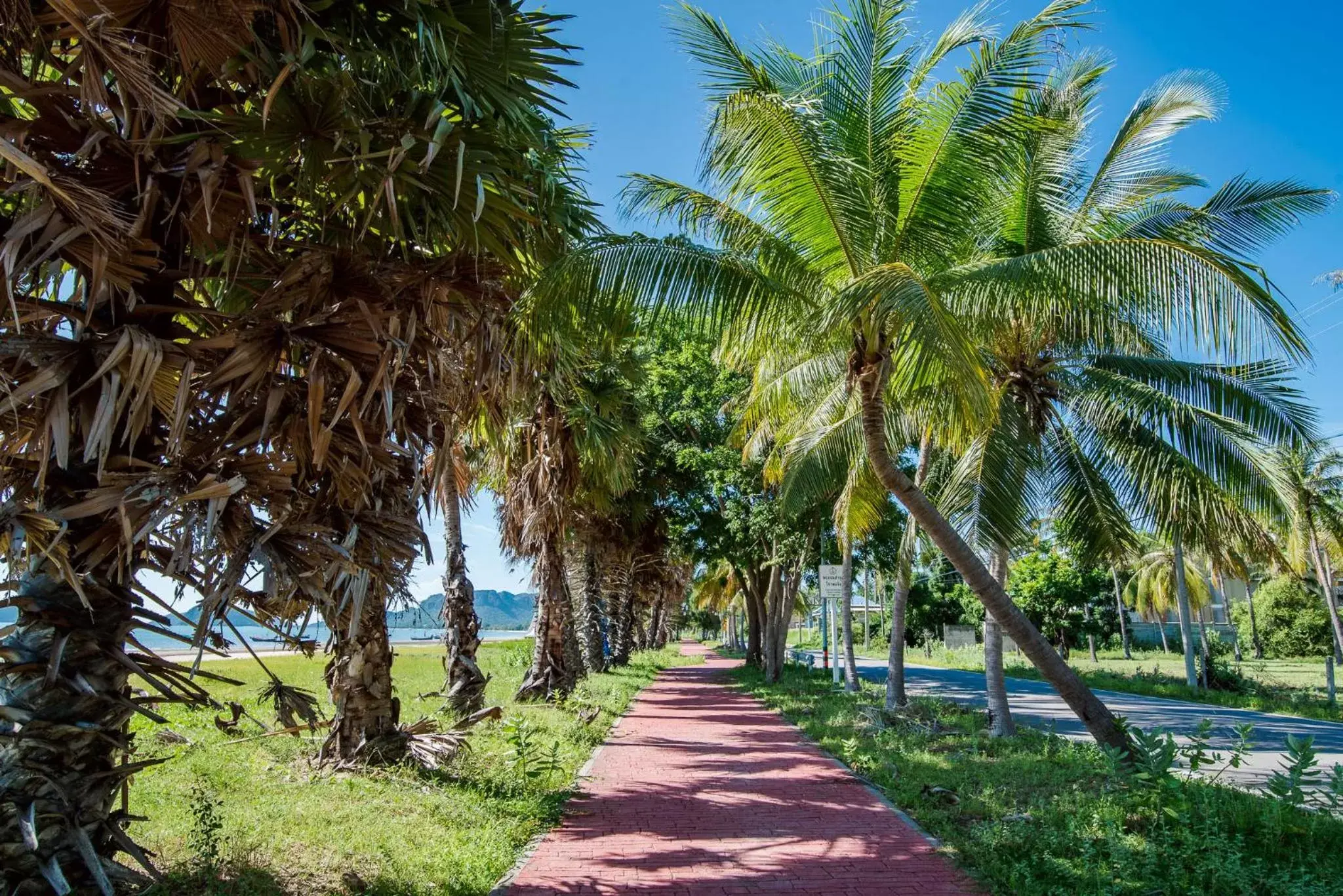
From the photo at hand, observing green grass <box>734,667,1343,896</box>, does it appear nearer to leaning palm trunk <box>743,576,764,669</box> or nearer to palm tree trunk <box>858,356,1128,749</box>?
palm tree trunk <box>858,356,1128,749</box>

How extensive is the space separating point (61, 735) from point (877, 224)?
7.75 metres

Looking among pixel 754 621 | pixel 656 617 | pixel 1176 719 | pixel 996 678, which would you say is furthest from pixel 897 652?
pixel 656 617

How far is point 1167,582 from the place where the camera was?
139 feet

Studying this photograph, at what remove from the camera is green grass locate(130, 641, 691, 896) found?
18.0 feet

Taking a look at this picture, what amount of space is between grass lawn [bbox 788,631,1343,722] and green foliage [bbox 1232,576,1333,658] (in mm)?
755

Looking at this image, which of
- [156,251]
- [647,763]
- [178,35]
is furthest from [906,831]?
[178,35]

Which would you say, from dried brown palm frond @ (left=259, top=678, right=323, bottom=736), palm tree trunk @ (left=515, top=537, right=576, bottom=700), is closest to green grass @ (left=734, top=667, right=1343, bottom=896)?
dried brown palm frond @ (left=259, top=678, right=323, bottom=736)

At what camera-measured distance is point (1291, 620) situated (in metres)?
42.4

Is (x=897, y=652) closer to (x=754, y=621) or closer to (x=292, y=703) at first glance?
(x=292, y=703)

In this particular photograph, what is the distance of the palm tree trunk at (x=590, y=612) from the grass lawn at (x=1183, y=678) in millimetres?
15142

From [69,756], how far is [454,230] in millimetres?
3381

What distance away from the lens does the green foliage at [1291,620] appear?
4100cm

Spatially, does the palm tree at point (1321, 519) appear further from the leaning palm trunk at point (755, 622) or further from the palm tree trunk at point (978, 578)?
the palm tree trunk at point (978, 578)

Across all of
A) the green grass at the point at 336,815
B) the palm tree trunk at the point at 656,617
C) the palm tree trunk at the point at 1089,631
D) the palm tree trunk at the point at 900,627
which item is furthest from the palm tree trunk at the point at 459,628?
the palm tree trunk at the point at 1089,631
